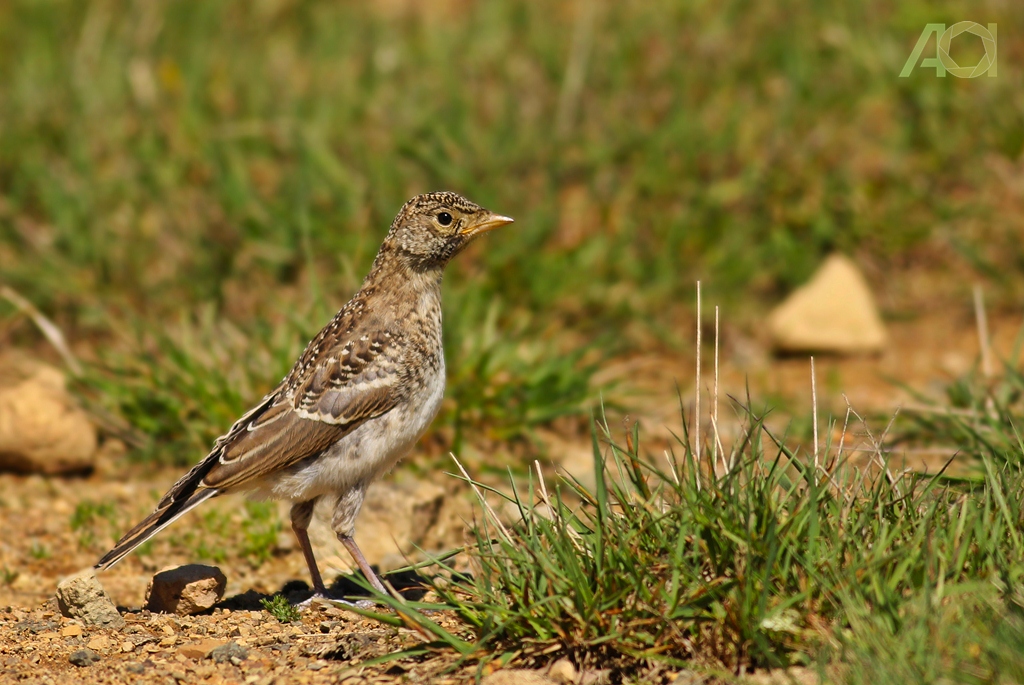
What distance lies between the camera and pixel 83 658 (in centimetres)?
405

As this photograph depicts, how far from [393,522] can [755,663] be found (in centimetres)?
231

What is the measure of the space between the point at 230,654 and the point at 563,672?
1.16 meters

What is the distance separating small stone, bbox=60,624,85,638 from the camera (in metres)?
4.31

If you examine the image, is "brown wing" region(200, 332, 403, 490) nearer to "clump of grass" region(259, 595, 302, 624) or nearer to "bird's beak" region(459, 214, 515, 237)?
"clump of grass" region(259, 595, 302, 624)

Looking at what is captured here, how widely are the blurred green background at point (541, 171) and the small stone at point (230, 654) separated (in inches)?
113

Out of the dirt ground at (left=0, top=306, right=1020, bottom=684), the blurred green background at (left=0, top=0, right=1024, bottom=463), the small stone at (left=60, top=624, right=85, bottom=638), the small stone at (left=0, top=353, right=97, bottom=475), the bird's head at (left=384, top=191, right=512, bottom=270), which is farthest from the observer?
the blurred green background at (left=0, top=0, right=1024, bottom=463)

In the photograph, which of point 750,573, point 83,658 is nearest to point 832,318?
point 750,573

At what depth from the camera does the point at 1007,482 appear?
3.99 m

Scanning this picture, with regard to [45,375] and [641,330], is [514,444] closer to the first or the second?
[641,330]

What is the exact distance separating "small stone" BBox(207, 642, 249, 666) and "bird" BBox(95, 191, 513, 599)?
2.13ft

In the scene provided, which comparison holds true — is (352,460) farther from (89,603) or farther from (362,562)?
(89,603)

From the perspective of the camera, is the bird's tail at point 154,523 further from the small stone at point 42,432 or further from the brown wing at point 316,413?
the small stone at point 42,432

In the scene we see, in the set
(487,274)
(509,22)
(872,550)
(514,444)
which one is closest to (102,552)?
(514,444)

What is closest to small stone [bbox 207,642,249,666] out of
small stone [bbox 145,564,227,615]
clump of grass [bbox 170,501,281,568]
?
small stone [bbox 145,564,227,615]
